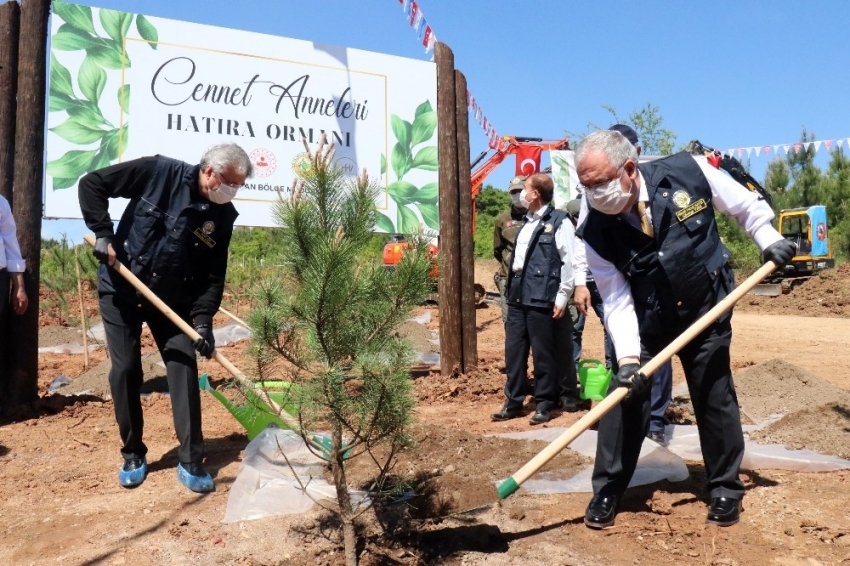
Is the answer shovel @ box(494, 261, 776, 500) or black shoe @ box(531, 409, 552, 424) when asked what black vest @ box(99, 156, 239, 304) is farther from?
black shoe @ box(531, 409, 552, 424)

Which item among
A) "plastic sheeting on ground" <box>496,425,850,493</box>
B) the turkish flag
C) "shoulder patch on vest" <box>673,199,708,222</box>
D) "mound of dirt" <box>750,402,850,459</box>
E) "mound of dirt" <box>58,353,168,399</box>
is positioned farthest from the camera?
the turkish flag

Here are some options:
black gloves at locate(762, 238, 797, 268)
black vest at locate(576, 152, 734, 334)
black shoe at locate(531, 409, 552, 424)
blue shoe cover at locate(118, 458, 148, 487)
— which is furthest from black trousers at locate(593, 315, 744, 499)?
blue shoe cover at locate(118, 458, 148, 487)

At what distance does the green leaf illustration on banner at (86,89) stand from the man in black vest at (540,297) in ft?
9.87

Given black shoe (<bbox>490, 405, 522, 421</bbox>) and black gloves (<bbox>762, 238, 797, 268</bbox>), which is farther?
black shoe (<bbox>490, 405, 522, 421</bbox>)

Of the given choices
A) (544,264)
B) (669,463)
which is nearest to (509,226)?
(544,264)

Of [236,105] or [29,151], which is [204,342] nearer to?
[29,151]

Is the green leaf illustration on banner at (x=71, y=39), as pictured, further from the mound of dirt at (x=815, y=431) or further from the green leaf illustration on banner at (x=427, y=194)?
the mound of dirt at (x=815, y=431)

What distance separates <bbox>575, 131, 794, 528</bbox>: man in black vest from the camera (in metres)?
3.06

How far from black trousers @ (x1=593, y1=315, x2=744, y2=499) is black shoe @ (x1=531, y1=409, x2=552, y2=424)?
1.78m

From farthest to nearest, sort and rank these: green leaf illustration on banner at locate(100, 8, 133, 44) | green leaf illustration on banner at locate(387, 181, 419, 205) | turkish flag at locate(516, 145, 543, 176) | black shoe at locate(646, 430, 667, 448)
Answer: turkish flag at locate(516, 145, 543, 176), green leaf illustration on banner at locate(387, 181, 419, 205), green leaf illustration on banner at locate(100, 8, 133, 44), black shoe at locate(646, 430, 667, 448)

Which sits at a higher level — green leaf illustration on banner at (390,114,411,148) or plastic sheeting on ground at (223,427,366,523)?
green leaf illustration on banner at (390,114,411,148)

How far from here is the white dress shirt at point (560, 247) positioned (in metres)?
5.07

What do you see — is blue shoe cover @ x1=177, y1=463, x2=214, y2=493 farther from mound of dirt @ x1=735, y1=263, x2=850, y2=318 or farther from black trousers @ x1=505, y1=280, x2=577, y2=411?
mound of dirt @ x1=735, y1=263, x2=850, y2=318

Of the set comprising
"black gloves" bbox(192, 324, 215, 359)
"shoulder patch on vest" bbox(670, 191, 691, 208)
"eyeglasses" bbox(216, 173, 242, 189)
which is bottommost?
"black gloves" bbox(192, 324, 215, 359)
